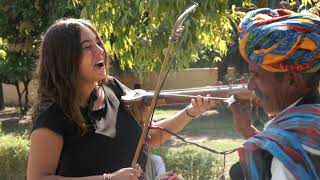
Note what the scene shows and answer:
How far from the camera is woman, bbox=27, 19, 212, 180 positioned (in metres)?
2.30

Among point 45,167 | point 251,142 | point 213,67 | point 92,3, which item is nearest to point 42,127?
point 45,167

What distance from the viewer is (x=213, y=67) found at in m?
21.2

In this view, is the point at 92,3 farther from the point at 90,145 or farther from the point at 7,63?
the point at 7,63

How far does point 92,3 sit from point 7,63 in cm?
1238

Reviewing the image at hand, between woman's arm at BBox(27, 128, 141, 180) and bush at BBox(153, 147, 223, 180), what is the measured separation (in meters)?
3.66

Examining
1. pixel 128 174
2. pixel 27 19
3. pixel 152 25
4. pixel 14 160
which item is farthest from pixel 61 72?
pixel 27 19

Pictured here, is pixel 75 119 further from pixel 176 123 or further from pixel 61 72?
pixel 176 123

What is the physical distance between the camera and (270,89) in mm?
1688

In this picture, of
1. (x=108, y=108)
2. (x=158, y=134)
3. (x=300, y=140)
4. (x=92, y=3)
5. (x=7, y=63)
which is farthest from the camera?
(x=7, y=63)

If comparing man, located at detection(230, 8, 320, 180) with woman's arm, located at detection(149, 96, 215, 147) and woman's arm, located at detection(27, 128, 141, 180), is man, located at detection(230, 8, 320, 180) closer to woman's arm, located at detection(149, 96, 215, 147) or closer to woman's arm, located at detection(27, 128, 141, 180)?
woman's arm, located at detection(27, 128, 141, 180)

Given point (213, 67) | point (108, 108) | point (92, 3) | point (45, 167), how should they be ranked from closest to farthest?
point (45, 167), point (108, 108), point (92, 3), point (213, 67)

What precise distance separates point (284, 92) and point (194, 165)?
4.40 metres

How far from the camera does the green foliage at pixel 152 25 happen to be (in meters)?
3.87

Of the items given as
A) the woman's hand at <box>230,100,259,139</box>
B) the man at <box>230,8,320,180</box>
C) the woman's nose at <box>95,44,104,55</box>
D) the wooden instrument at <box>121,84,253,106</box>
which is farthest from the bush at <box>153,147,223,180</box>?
the man at <box>230,8,320,180</box>
